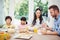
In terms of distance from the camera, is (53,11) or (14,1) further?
(14,1)

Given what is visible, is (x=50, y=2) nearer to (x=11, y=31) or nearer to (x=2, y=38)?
(x=11, y=31)

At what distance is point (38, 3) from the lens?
13.6 feet

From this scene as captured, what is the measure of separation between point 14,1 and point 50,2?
3.73 feet

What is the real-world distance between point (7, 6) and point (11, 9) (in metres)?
0.16

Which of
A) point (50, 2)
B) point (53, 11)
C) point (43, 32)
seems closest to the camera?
point (43, 32)

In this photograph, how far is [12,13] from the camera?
4199 mm

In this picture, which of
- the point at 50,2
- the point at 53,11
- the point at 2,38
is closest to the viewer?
the point at 2,38

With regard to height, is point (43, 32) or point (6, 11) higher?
point (6, 11)

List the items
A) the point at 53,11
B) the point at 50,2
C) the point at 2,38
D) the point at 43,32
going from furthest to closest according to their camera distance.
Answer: the point at 50,2 → the point at 53,11 → the point at 43,32 → the point at 2,38

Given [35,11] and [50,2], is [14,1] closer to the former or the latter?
[35,11]

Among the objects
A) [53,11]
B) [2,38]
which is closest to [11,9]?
[53,11]

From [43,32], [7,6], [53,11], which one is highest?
[7,6]

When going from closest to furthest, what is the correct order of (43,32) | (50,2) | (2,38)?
(2,38) → (43,32) → (50,2)

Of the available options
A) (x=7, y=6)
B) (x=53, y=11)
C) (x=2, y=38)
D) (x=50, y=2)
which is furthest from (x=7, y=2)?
(x=2, y=38)
